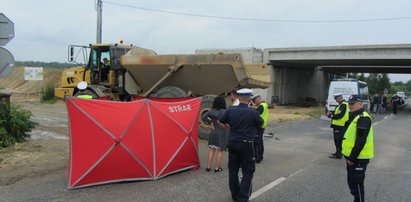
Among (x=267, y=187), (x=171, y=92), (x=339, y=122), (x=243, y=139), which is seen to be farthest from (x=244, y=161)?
(x=171, y=92)

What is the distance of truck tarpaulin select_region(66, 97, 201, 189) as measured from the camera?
6320mm

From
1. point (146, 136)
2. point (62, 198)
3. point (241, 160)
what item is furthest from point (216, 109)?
point (62, 198)

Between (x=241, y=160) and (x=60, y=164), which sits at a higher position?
(x=241, y=160)

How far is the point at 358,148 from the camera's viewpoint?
16.4 feet

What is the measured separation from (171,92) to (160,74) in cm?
80

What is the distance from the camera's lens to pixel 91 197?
18.9 ft

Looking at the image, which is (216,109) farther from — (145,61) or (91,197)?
(145,61)

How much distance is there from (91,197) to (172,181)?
1506 mm

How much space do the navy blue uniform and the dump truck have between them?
224 inches

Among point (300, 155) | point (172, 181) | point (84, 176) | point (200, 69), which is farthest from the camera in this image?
point (200, 69)

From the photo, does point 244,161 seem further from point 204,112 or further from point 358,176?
point 204,112

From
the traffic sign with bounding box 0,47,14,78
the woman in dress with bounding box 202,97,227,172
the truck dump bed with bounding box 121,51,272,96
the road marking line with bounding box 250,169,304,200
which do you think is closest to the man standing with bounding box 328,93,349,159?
the road marking line with bounding box 250,169,304,200

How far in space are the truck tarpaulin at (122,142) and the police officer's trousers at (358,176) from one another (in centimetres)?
329

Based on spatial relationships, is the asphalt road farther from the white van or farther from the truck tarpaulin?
the white van
